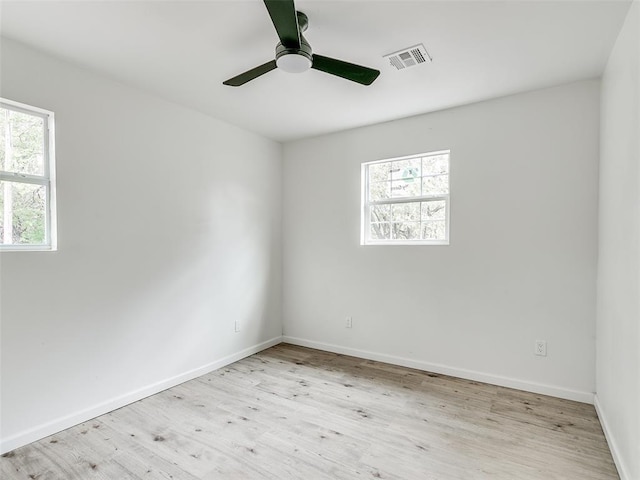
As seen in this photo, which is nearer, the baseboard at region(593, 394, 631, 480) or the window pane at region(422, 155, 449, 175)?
the baseboard at region(593, 394, 631, 480)

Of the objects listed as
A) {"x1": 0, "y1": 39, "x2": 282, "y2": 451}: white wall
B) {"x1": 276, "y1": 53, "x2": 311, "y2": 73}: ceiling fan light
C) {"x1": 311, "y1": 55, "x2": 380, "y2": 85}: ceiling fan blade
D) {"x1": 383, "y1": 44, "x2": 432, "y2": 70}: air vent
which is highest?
{"x1": 383, "y1": 44, "x2": 432, "y2": 70}: air vent

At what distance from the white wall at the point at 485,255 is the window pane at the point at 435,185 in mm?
143

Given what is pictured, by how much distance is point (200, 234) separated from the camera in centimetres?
329

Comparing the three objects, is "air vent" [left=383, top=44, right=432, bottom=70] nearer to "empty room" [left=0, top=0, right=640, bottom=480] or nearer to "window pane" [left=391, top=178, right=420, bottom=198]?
"empty room" [left=0, top=0, right=640, bottom=480]

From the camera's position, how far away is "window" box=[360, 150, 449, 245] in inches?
131

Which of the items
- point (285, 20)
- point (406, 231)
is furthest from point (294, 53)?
point (406, 231)

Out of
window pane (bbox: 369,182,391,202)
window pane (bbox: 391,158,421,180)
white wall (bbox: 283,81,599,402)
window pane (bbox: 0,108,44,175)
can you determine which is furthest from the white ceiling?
window pane (bbox: 369,182,391,202)

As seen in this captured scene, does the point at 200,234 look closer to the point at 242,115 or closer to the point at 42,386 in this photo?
the point at 242,115

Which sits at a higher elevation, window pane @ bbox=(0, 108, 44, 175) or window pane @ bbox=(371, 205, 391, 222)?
window pane @ bbox=(0, 108, 44, 175)

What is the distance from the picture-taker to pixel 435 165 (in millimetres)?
3373

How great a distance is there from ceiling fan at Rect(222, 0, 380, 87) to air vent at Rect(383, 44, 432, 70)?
358 millimetres

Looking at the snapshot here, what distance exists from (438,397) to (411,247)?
1377 millimetres

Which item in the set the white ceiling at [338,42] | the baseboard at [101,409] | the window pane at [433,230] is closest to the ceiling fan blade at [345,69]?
the white ceiling at [338,42]

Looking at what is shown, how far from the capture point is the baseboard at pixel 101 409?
2.09m
